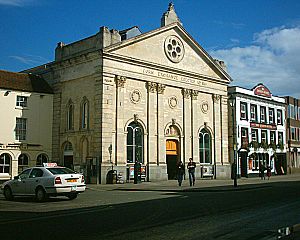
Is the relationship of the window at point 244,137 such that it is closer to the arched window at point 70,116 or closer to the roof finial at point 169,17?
the roof finial at point 169,17

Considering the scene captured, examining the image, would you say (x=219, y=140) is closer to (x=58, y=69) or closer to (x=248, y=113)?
(x=248, y=113)

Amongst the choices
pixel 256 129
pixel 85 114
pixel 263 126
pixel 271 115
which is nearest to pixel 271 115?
pixel 271 115

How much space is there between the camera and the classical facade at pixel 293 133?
51844 mm

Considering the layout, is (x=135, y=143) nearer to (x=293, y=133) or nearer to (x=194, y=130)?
(x=194, y=130)

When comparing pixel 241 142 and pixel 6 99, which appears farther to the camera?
pixel 241 142

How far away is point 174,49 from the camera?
3803 cm

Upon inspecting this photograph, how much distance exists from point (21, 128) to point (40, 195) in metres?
16.8

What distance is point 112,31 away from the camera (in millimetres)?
33031

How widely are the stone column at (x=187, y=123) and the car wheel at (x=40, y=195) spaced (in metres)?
20.9

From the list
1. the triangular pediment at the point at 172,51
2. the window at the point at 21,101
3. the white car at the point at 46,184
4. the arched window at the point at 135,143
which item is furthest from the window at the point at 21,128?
the white car at the point at 46,184

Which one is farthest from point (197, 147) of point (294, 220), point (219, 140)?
point (294, 220)

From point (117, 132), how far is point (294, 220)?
71.9 feet

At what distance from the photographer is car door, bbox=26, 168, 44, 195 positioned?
18.1 metres

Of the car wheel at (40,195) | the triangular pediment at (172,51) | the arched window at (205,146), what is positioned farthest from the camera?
the arched window at (205,146)
